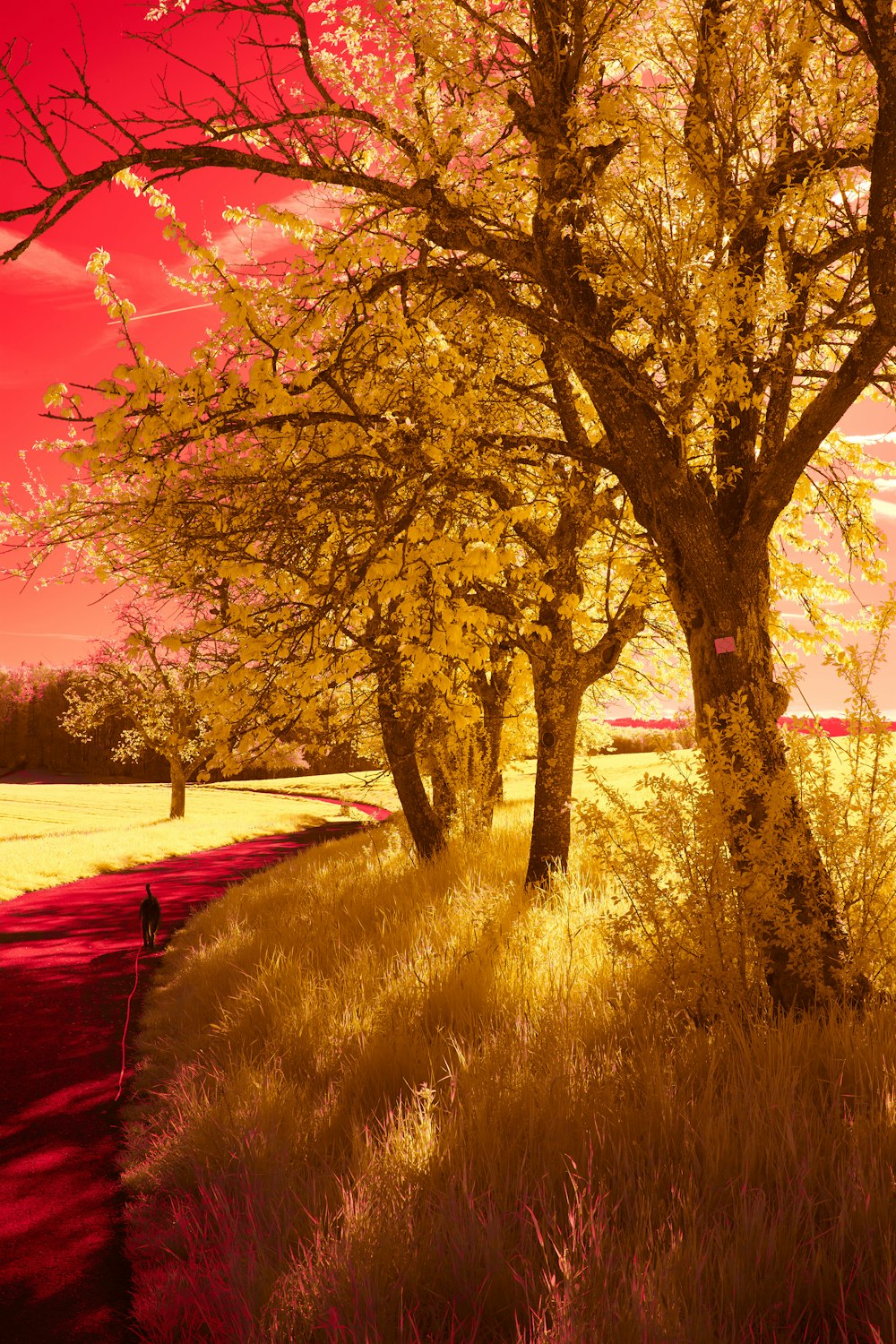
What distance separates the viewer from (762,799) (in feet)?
15.9

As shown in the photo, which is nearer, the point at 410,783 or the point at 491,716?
the point at 410,783

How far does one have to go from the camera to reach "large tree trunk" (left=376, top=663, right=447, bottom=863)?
35.1 ft

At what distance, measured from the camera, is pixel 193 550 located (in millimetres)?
7145

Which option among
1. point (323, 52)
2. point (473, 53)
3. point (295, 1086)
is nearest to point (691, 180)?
point (473, 53)

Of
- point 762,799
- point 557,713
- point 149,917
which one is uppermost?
point 557,713

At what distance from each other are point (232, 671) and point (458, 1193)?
165 inches

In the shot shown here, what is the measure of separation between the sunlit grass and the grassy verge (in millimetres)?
4330

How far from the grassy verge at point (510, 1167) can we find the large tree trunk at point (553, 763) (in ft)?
9.45

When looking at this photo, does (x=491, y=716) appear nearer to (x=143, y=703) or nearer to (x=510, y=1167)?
(x=510, y=1167)

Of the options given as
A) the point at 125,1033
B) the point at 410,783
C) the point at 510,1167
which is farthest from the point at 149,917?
the point at 510,1167

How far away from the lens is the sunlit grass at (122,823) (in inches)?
714

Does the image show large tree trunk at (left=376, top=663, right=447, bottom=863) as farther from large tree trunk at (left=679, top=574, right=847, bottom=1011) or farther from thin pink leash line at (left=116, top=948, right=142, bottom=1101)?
large tree trunk at (left=679, top=574, right=847, bottom=1011)

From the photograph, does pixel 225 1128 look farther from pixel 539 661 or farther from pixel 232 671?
pixel 539 661

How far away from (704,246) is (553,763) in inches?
214
